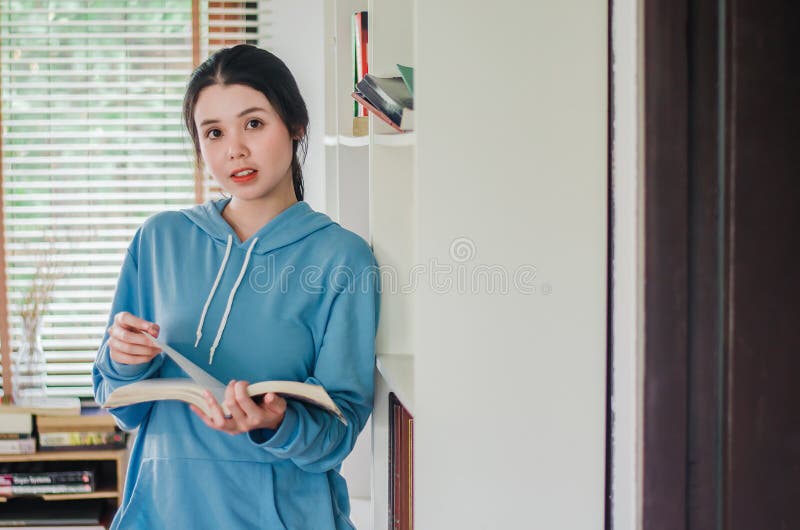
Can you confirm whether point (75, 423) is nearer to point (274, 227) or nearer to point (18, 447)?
point (18, 447)

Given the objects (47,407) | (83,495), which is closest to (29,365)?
(47,407)

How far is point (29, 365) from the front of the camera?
8.52ft

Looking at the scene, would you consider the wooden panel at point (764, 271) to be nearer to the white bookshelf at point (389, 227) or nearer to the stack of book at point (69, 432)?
the white bookshelf at point (389, 227)

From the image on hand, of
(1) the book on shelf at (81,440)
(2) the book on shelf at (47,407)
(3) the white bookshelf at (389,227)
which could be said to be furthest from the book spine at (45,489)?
(3) the white bookshelf at (389,227)

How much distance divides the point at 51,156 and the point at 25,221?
0.23m

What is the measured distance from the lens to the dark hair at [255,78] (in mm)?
1183

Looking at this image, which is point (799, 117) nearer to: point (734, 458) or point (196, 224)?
point (734, 458)

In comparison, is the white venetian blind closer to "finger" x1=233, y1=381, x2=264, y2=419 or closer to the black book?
the black book

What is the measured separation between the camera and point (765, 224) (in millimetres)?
830

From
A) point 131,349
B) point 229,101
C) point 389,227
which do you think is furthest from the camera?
point 389,227

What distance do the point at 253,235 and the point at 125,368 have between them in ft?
0.88

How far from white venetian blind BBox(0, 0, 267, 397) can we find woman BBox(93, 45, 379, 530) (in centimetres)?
152

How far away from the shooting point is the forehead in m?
1.17

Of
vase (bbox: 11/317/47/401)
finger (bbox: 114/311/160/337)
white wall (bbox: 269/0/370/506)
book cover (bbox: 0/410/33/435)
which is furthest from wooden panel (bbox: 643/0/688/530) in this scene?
vase (bbox: 11/317/47/401)
